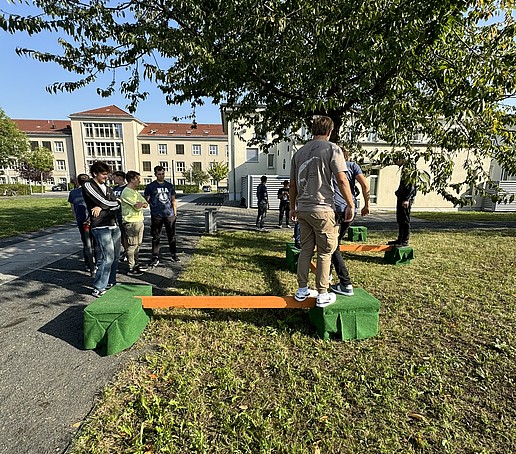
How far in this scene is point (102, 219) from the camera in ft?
13.0

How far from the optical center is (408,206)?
6.27 metres

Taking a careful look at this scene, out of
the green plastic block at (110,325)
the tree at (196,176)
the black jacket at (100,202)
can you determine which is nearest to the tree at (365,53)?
the black jacket at (100,202)

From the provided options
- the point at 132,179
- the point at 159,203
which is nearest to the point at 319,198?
the point at 132,179

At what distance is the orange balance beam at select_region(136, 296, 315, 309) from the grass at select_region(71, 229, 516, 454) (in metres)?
0.34

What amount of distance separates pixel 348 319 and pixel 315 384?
34.1 inches

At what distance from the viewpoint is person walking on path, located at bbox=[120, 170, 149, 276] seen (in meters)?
4.99

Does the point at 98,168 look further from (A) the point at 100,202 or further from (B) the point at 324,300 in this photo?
(B) the point at 324,300

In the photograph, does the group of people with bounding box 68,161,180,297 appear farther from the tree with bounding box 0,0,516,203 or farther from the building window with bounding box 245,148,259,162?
the building window with bounding box 245,148,259,162

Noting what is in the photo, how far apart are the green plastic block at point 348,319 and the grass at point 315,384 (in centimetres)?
10

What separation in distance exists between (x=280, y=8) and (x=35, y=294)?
5.56 meters

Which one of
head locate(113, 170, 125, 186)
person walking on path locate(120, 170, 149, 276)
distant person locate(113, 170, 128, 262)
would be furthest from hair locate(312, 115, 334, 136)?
head locate(113, 170, 125, 186)

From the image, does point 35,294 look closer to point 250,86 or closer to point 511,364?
point 250,86

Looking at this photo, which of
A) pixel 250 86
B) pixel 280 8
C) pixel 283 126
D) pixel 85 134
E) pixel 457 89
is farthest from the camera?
pixel 85 134

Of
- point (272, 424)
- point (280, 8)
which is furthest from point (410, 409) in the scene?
point (280, 8)
